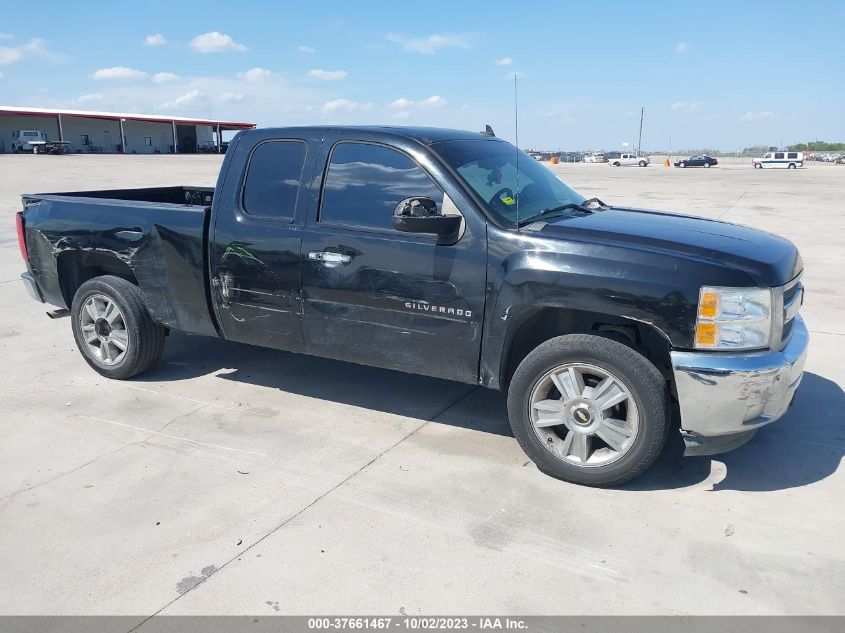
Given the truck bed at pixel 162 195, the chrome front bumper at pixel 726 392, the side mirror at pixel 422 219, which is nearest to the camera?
the chrome front bumper at pixel 726 392

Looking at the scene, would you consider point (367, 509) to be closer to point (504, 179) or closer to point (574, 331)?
point (574, 331)

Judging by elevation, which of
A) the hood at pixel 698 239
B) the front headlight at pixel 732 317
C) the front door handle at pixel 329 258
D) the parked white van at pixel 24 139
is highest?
the parked white van at pixel 24 139

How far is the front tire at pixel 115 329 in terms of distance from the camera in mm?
5320

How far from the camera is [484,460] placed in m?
4.19

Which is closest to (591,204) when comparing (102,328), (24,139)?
(102,328)

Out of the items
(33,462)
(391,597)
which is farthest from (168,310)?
(391,597)

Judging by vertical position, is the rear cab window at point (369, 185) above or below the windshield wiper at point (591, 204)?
above

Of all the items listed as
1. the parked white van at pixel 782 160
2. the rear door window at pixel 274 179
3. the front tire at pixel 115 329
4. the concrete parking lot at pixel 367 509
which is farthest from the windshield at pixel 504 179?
the parked white van at pixel 782 160

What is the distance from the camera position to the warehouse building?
6231 cm

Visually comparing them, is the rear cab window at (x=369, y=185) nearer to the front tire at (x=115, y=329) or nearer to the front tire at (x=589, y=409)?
the front tire at (x=589, y=409)

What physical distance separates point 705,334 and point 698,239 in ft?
2.06

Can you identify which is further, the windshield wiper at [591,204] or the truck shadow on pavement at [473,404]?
the windshield wiper at [591,204]

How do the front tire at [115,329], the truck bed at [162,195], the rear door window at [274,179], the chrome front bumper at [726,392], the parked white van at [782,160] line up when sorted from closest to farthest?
the chrome front bumper at [726,392]
the rear door window at [274,179]
the front tire at [115,329]
the truck bed at [162,195]
the parked white van at [782,160]

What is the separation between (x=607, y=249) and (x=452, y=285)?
886mm
